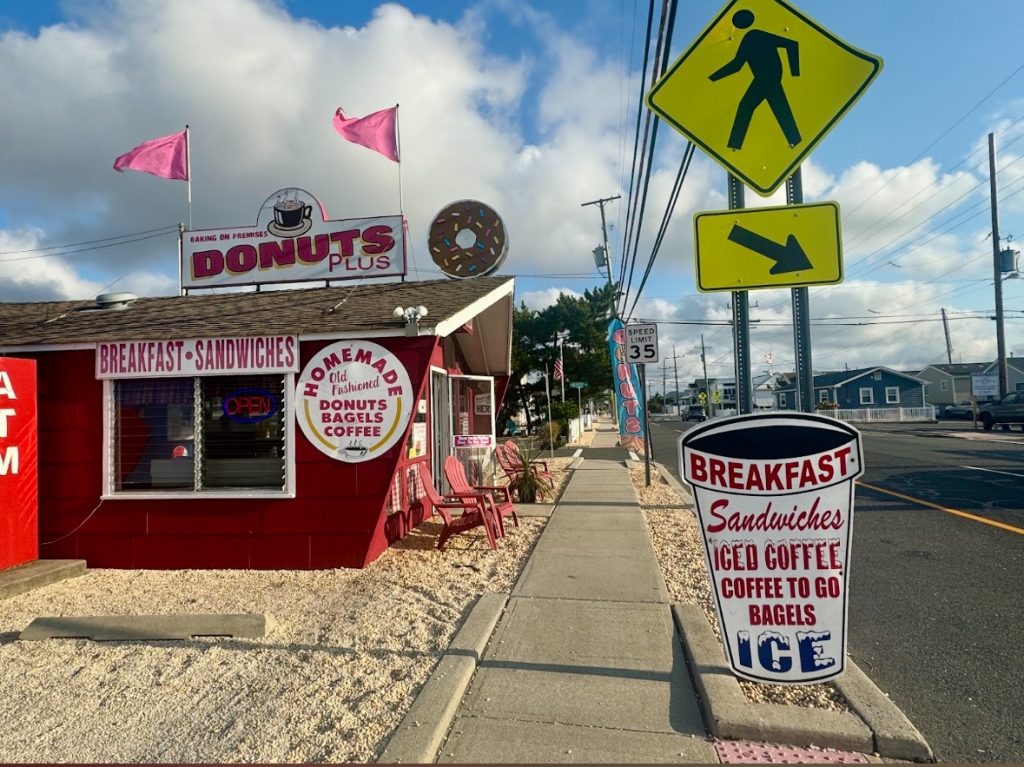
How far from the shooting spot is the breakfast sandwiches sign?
9.66m

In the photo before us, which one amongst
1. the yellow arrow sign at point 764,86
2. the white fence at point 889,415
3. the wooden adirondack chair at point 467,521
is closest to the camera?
the yellow arrow sign at point 764,86

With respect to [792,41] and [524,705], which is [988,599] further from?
[792,41]

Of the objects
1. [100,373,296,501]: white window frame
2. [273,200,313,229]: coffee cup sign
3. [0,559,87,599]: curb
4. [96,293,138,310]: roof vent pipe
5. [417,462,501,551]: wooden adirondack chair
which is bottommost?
[0,559,87,599]: curb

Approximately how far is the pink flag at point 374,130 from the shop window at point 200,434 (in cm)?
493

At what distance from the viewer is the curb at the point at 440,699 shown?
2.97m

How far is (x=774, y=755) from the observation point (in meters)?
2.99

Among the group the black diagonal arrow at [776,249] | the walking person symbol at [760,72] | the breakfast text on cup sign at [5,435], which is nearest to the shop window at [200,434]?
the breakfast text on cup sign at [5,435]

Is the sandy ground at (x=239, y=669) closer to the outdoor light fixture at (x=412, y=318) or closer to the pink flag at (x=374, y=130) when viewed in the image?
the outdoor light fixture at (x=412, y=318)

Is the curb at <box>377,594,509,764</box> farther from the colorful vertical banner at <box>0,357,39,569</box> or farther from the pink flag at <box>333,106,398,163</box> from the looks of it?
the pink flag at <box>333,106,398,163</box>

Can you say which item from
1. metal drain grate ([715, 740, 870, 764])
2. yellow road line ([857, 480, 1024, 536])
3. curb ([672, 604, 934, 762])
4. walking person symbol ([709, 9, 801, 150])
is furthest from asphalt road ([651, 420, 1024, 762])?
walking person symbol ([709, 9, 801, 150])

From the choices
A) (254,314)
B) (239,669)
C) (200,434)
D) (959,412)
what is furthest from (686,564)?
(959,412)

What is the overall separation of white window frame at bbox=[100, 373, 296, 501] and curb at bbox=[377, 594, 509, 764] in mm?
2845

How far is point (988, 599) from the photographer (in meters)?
5.35

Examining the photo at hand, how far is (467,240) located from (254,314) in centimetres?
476
